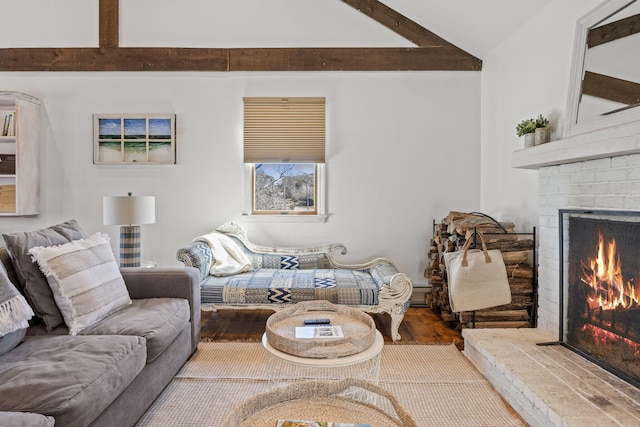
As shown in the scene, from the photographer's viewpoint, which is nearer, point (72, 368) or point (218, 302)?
point (72, 368)

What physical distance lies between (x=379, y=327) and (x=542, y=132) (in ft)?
6.28

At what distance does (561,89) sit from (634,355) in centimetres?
176

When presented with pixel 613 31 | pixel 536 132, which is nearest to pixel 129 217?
pixel 536 132

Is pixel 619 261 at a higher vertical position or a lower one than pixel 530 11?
lower

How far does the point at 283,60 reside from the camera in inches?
154

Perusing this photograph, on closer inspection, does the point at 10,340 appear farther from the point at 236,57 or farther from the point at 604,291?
the point at 236,57

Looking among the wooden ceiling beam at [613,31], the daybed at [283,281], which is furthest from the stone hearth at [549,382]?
the wooden ceiling beam at [613,31]

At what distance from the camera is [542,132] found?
2.61 meters

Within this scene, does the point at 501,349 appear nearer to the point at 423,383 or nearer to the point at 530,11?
the point at 423,383

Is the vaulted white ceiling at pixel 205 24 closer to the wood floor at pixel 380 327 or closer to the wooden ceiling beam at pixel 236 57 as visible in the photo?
the wooden ceiling beam at pixel 236 57

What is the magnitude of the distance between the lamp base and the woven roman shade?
1.24m

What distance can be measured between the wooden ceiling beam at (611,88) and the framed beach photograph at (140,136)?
347 cm

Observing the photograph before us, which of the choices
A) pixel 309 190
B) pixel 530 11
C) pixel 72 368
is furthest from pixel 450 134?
pixel 72 368

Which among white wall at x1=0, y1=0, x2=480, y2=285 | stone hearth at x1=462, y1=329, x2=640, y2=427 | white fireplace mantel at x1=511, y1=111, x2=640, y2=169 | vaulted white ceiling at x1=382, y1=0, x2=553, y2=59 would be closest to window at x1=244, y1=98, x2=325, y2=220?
white wall at x1=0, y1=0, x2=480, y2=285
